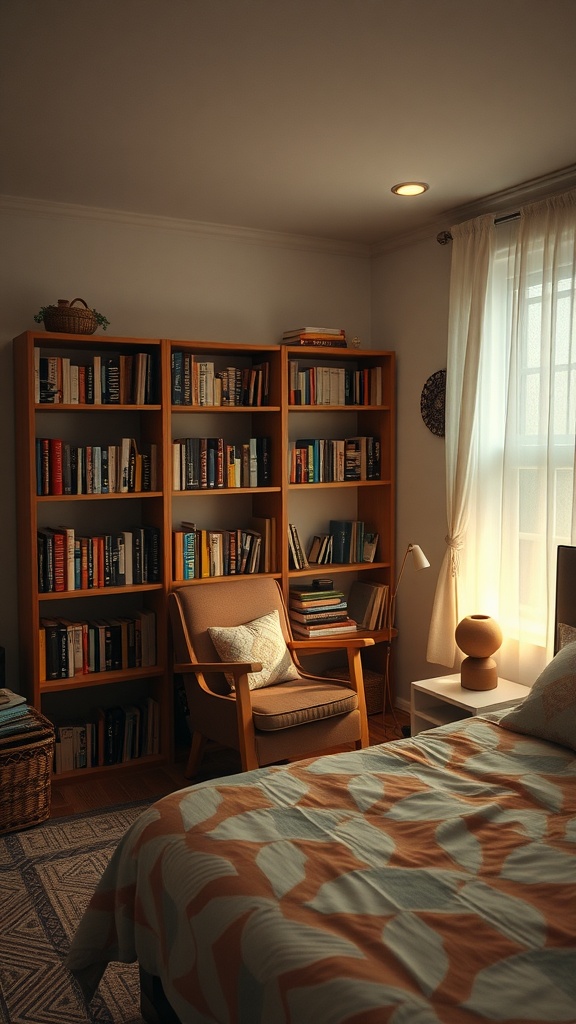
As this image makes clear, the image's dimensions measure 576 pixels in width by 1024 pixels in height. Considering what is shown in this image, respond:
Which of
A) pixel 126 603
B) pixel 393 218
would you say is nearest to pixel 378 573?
pixel 126 603

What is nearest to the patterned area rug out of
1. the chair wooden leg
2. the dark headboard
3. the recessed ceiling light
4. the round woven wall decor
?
the chair wooden leg

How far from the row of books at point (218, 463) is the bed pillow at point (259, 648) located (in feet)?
2.39

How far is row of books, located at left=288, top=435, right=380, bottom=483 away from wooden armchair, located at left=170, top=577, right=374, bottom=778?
2.17 ft

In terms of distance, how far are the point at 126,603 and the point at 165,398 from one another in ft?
3.54

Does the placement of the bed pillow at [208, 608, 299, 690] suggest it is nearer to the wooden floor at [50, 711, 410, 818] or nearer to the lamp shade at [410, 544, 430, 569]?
the wooden floor at [50, 711, 410, 818]

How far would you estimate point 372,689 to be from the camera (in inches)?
179

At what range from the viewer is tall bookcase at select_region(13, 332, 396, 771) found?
144 inches

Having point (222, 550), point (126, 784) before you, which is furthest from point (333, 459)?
point (126, 784)

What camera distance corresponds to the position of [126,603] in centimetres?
411

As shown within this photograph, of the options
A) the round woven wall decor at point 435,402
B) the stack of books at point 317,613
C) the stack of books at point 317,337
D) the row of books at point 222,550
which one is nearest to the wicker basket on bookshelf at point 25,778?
the row of books at point 222,550

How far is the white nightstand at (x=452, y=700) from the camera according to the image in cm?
344

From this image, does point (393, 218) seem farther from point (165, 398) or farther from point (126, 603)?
point (126, 603)

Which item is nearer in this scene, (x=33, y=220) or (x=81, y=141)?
(x=81, y=141)

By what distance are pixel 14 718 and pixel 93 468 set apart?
1.15 m
